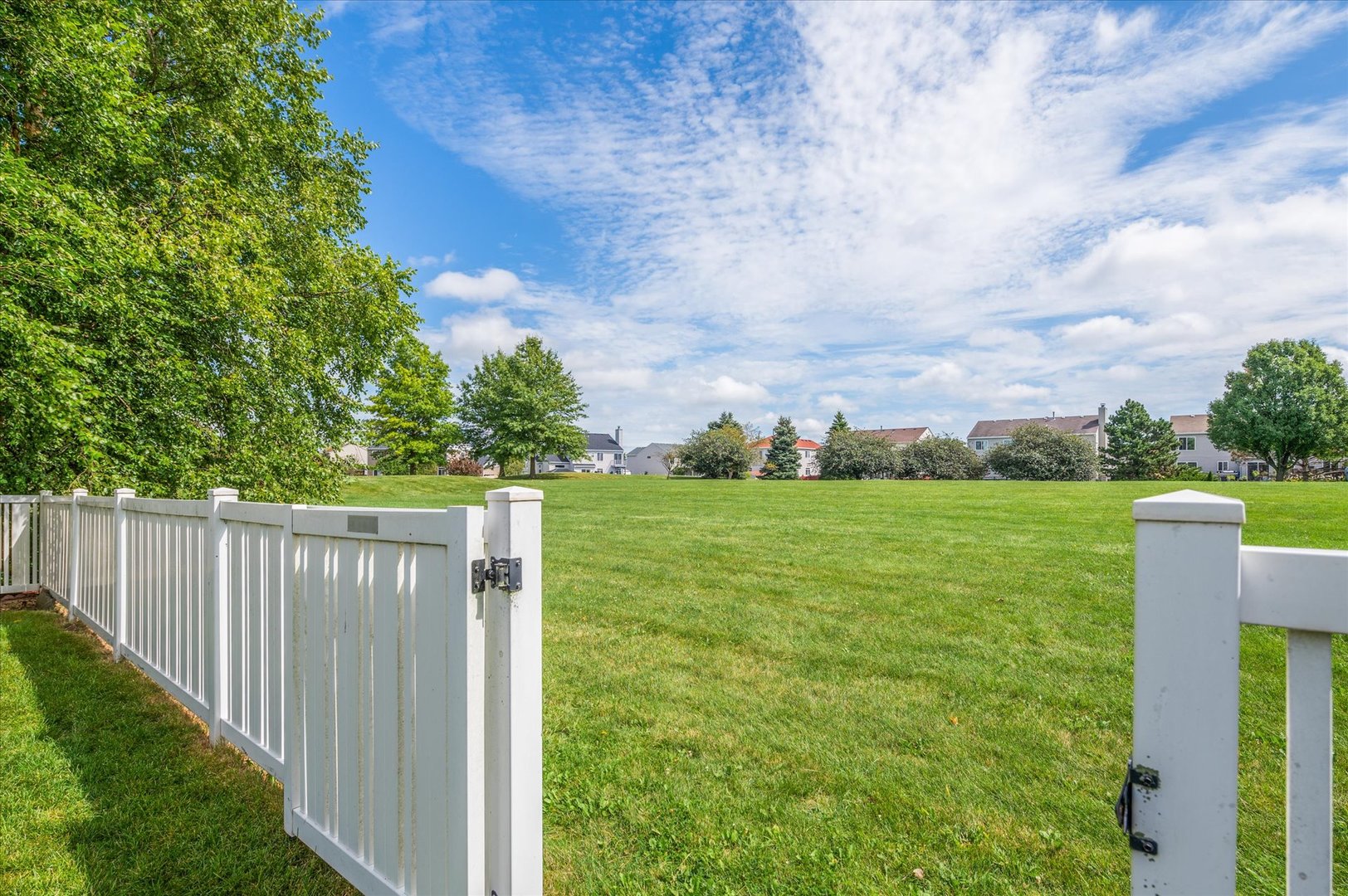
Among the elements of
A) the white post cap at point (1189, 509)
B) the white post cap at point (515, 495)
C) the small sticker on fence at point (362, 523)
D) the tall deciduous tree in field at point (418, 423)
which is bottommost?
the small sticker on fence at point (362, 523)

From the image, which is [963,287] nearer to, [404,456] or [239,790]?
[239,790]

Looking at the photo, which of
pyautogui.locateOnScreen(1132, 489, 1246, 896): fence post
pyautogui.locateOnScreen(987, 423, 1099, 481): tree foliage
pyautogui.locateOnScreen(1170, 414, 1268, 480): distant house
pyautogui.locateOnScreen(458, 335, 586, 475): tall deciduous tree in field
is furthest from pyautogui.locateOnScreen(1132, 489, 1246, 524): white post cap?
pyautogui.locateOnScreen(1170, 414, 1268, 480): distant house

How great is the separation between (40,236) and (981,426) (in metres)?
76.6

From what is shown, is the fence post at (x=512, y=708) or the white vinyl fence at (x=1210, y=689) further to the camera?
the fence post at (x=512, y=708)

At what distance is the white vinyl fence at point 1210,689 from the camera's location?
0.97 m

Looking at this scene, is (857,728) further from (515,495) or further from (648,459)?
(648,459)

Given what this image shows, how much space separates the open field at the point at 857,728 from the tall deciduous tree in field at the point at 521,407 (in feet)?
113

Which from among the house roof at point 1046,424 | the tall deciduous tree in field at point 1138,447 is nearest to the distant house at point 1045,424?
the house roof at point 1046,424

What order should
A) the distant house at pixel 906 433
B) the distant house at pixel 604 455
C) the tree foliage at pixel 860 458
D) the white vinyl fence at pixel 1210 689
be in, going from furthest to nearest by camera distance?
the distant house at pixel 604 455 → the distant house at pixel 906 433 → the tree foliage at pixel 860 458 → the white vinyl fence at pixel 1210 689

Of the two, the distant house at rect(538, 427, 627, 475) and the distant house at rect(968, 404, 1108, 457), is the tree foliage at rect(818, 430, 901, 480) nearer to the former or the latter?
the distant house at rect(968, 404, 1108, 457)

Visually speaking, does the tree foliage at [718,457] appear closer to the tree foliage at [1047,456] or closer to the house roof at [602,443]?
the tree foliage at [1047,456]

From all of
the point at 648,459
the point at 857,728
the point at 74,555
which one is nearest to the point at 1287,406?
the point at 857,728

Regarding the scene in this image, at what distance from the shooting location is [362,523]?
211 cm

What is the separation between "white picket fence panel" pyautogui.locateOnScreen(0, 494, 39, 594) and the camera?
666cm
